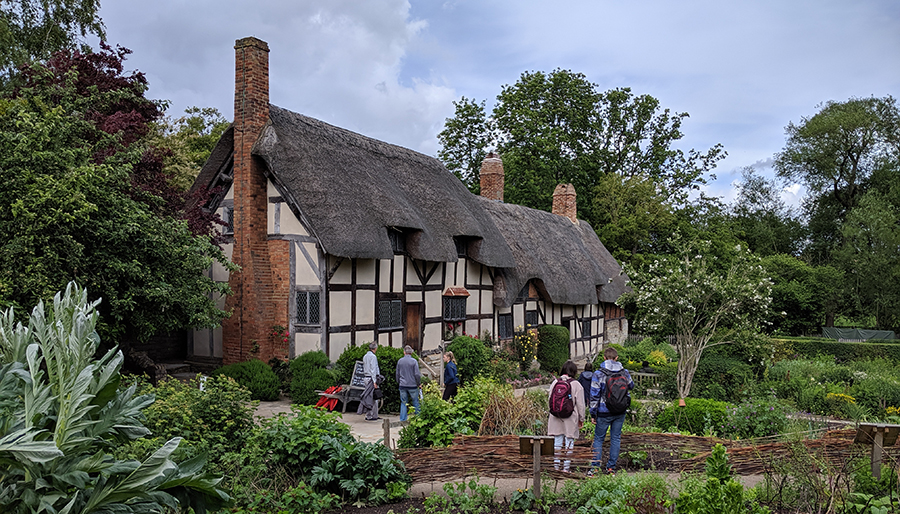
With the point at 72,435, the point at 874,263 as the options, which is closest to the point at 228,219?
the point at 72,435

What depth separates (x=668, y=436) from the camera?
821 centimetres

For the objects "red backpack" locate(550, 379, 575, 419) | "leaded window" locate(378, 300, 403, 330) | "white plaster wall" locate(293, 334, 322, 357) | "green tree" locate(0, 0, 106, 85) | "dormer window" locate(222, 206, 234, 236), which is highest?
"green tree" locate(0, 0, 106, 85)

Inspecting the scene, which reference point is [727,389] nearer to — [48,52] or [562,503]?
[562,503]

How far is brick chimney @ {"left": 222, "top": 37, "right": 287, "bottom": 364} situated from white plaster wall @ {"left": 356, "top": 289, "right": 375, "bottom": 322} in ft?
5.64

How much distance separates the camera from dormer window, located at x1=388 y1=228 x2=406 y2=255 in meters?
16.6

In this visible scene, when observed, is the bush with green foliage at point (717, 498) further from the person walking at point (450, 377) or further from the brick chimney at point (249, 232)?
the brick chimney at point (249, 232)

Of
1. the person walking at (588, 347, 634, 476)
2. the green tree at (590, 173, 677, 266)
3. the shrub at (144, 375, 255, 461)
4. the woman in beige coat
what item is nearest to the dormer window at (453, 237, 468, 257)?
the woman in beige coat

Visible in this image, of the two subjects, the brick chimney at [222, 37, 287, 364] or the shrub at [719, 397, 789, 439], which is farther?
the brick chimney at [222, 37, 287, 364]

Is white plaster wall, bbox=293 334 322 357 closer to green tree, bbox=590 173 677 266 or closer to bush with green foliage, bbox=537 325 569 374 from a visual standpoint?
bush with green foliage, bbox=537 325 569 374

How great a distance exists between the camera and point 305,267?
14.8m

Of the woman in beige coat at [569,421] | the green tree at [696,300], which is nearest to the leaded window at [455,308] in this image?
the green tree at [696,300]

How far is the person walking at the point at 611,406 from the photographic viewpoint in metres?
7.80

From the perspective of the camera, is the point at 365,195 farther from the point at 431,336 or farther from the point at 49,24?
the point at 49,24

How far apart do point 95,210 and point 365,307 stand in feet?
22.4
